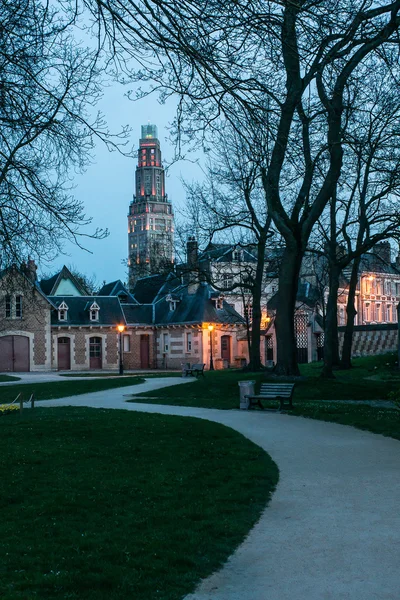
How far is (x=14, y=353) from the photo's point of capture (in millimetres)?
54719

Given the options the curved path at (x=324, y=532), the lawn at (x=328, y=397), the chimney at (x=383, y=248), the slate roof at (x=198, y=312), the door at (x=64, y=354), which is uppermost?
the chimney at (x=383, y=248)

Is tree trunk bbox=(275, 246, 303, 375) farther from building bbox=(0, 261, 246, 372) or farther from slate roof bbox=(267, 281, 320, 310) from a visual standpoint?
slate roof bbox=(267, 281, 320, 310)

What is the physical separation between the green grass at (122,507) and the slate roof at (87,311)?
42272 mm

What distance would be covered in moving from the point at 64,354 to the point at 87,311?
12.4ft

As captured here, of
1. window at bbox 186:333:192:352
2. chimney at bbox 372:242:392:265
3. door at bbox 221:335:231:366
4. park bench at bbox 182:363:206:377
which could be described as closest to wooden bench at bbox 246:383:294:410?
chimney at bbox 372:242:392:265

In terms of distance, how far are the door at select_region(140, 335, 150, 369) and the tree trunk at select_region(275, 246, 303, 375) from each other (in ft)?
114

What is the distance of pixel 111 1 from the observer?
761 centimetres

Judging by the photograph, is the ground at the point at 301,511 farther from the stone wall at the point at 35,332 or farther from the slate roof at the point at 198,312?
the stone wall at the point at 35,332

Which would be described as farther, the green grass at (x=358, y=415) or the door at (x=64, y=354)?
the door at (x=64, y=354)

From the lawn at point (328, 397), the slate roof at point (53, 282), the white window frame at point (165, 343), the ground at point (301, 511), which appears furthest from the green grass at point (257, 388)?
the slate roof at point (53, 282)

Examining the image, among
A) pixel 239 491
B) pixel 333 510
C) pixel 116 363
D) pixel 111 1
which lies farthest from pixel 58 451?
pixel 116 363

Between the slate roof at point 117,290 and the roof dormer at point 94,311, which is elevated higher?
the slate roof at point 117,290

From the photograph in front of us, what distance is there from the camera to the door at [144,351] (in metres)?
59.3

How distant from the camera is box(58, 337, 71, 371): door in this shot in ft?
185
